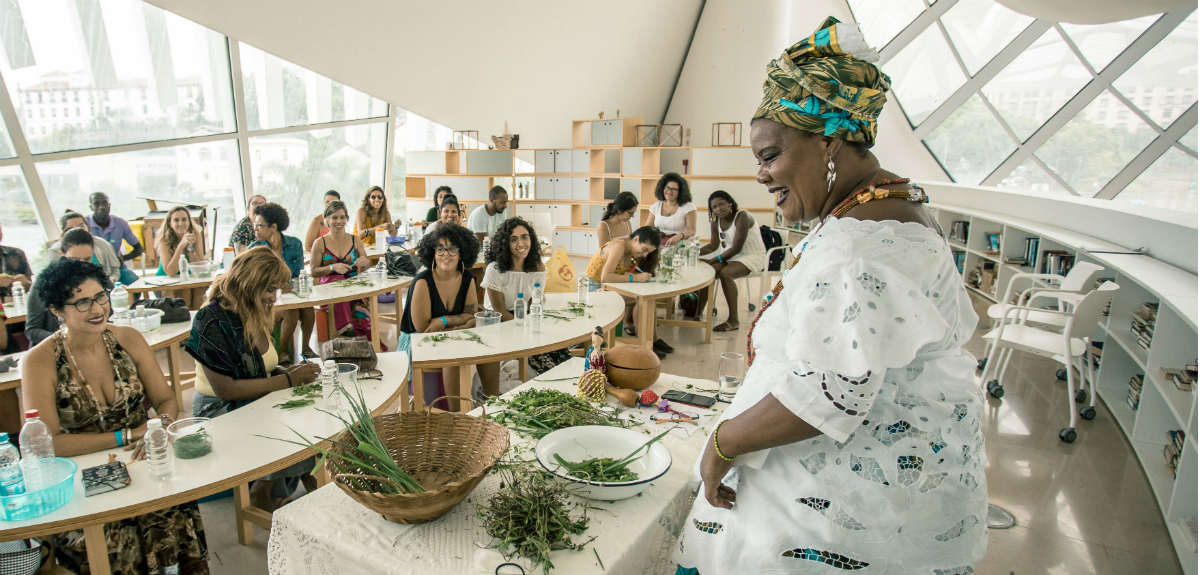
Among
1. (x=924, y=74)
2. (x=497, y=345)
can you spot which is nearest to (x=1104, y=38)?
(x=924, y=74)

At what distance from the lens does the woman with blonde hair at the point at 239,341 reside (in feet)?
9.27

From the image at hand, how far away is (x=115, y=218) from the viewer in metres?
6.49

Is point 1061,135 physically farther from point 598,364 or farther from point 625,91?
point 598,364

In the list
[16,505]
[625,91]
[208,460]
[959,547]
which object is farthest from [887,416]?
[625,91]

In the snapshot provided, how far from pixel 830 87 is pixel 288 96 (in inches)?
381

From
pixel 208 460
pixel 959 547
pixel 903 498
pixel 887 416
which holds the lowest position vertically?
pixel 208 460

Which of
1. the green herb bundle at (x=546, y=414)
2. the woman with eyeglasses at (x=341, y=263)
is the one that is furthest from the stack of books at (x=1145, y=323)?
the woman with eyeglasses at (x=341, y=263)

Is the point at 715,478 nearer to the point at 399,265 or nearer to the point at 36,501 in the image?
the point at 36,501

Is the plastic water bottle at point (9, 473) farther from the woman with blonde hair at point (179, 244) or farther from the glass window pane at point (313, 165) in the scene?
the glass window pane at point (313, 165)

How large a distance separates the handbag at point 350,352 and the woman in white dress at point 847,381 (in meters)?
2.04

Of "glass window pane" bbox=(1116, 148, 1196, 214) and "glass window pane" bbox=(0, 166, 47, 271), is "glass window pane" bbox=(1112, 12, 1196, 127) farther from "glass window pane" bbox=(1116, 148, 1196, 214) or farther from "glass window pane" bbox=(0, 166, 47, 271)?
"glass window pane" bbox=(0, 166, 47, 271)

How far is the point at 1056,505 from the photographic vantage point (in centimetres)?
346

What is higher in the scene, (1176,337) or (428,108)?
(428,108)

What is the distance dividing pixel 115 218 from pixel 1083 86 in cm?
1226
